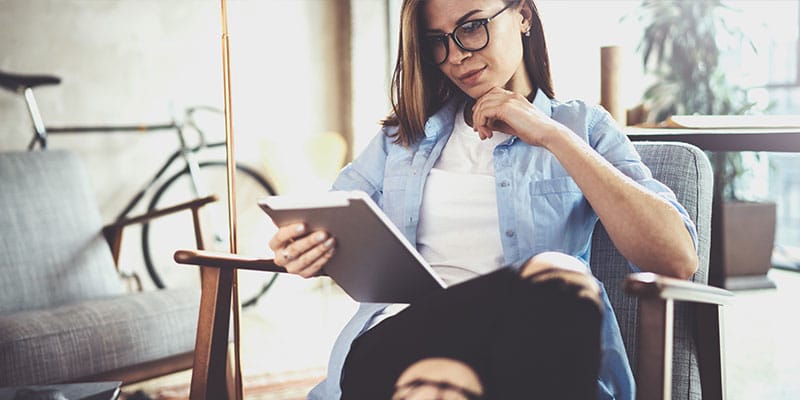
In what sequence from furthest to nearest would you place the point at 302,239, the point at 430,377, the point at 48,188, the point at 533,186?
the point at 48,188 < the point at 533,186 < the point at 302,239 < the point at 430,377

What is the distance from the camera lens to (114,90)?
322 centimetres

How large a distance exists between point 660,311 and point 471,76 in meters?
0.57

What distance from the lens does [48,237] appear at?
2318 millimetres

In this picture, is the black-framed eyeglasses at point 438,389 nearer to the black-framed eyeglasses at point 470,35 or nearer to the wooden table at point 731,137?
the black-framed eyeglasses at point 470,35

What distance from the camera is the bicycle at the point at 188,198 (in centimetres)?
329

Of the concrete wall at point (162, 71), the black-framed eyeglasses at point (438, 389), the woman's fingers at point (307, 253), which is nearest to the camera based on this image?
the black-framed eyeglasses at point (438, 389)

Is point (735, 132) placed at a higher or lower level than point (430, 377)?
higher

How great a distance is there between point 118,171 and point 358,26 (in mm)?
1339

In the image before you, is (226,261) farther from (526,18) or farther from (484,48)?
(526,18)

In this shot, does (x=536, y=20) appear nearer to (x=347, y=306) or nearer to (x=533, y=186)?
(x=533, y=186)

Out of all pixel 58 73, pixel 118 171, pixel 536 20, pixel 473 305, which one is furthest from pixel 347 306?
pixel 473 305

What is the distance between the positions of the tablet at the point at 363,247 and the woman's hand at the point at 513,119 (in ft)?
0.90

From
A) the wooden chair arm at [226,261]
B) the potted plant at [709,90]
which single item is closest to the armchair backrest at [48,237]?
the wooden chair arm at [226,261]

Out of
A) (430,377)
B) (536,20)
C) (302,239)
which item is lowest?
(430,377)
